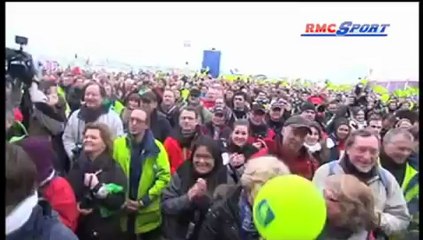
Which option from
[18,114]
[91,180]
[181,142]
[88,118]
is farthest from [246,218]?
[18,114]

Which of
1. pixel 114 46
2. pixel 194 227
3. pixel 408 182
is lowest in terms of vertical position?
pixel 194 227

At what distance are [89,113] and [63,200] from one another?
1.16 feet

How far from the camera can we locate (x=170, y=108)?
2637 mm

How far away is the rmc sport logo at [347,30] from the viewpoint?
2594 millimetres

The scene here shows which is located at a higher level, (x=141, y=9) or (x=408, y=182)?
(x=141, y=9)

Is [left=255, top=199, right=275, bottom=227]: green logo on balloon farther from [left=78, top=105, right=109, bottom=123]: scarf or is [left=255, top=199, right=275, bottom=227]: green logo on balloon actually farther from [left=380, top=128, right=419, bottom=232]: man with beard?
[left=78, top=105, right=109, bottom=123]: scarf

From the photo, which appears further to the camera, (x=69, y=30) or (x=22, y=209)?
(x=69, y=30)

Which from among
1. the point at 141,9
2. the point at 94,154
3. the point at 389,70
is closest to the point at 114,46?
the point at 141,9

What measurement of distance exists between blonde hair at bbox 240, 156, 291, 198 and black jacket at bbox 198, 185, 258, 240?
0.16 feet

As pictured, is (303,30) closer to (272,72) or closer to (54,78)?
(272,72)

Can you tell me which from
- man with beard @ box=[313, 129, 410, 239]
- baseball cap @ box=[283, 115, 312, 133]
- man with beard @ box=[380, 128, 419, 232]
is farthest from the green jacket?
man with beard @ box=[380, 128, 419, 232]

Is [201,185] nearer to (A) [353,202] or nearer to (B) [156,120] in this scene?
(B) [156,120]

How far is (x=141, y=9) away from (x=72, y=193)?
767mm

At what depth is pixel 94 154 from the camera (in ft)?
8.41
